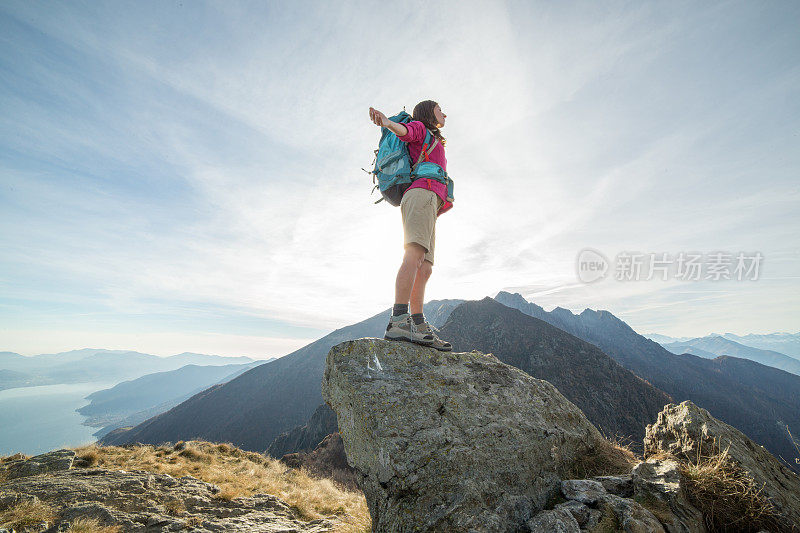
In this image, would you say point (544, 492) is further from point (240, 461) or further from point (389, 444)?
point (240, 461)

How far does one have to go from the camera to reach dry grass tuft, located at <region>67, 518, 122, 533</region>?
4703 millimetres

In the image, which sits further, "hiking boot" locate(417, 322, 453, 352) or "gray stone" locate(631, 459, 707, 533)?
"hiking boot" locate(417, 322, 453, 352)

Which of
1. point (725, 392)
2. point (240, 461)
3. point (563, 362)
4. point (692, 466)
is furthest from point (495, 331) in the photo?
point (725, 392)

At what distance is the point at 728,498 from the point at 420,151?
6.04 metres

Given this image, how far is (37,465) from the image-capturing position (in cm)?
810

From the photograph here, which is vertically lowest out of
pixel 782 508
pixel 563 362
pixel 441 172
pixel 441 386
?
pixel 563 362

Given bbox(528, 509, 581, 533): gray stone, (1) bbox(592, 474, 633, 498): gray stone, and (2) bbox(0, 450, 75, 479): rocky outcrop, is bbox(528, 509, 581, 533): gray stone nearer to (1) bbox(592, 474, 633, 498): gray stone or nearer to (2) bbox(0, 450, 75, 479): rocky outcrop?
(1) bbox(592, 474, 633, 498): gray stone

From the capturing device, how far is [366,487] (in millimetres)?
3803

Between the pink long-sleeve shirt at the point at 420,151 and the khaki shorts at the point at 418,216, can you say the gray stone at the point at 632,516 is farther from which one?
the pink long-sleeve shirt at the point at 420,151

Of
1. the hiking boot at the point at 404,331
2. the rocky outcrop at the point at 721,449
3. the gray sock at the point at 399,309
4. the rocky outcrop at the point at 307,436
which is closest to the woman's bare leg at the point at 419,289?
the hiking boot at the point at 404,331

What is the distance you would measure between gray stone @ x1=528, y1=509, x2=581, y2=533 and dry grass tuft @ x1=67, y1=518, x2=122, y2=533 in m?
6.33

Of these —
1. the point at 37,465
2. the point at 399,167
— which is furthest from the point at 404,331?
the point at 37,465

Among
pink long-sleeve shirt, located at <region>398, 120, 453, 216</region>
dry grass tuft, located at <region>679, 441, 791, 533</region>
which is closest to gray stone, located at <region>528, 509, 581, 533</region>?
dry grass tuft, located at <region>679, 441, 791, 533</region>

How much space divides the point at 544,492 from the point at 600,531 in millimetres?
848
